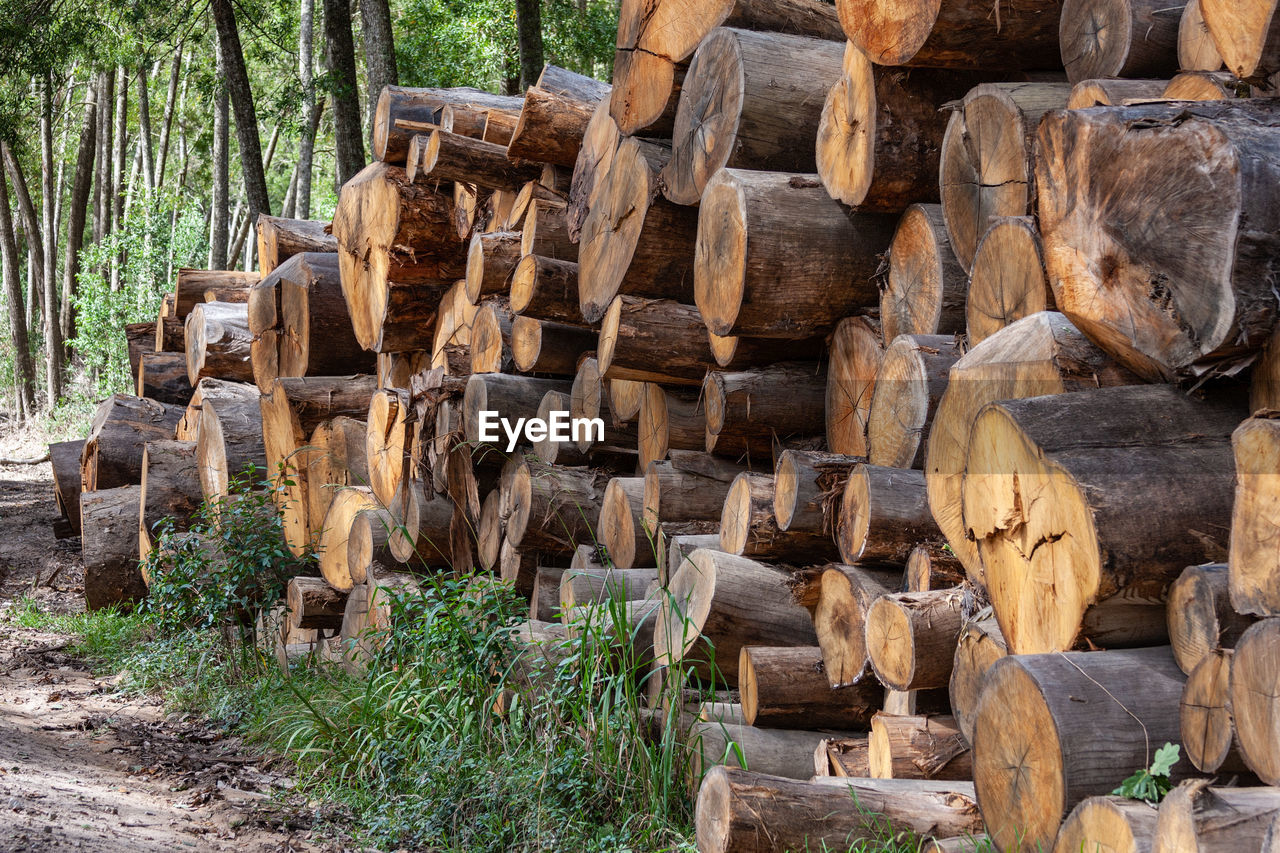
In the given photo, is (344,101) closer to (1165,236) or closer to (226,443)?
(226,443)

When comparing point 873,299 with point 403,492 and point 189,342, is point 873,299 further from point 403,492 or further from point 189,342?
point 189,342

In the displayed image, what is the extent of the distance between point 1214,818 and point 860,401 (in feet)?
6.79

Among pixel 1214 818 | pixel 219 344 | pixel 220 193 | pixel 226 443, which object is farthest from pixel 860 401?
pixel 220 193

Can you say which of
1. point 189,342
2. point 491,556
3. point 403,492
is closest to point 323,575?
point 403,492

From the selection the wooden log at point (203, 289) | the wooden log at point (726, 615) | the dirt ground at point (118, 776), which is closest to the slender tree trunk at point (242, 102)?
the wooden log at point (203, 289)

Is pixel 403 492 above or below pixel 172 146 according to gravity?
below

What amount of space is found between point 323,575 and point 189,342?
3330 mm

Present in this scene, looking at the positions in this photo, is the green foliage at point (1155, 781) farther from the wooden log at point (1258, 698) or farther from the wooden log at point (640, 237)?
the wooden log at point (640, 237)

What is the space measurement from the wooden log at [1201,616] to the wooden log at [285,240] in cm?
682

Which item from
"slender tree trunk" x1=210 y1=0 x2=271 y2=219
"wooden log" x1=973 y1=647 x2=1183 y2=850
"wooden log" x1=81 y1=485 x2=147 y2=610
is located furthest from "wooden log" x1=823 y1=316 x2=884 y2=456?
"slender tree trunk" x1=210 y1=0 x2=271 y2=219

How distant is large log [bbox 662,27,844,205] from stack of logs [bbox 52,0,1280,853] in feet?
0.05

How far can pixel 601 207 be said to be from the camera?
4738 millimetres

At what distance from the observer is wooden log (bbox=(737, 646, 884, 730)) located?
3436 mm

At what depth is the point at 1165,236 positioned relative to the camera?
2105 millimetres
